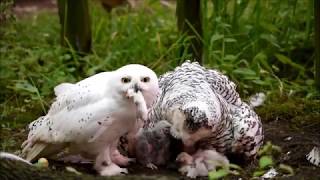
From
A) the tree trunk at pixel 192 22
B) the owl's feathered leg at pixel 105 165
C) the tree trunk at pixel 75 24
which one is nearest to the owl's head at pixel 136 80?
the owl's feathered leg at pixel 105 165

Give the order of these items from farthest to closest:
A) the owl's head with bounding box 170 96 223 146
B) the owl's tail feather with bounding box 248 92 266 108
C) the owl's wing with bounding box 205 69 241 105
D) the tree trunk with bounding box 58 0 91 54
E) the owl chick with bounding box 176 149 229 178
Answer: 1. the tree trunk with bounding box 58 0 91 54
2. the owl's tail feather with bounding box 248 92 266 108
3. the owl's wing with bounding box 205 69 241 105
4. the owl chick with bounding box 176 149 229 178
5. the owl's head with bounding box 170 96 223 146

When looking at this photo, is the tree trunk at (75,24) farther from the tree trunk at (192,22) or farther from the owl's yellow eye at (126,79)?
the owl's yellow eye at (126,79)

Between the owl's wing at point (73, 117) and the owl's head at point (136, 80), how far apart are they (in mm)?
57

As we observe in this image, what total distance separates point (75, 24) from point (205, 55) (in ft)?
2.34

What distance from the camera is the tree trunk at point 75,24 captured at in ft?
12.1

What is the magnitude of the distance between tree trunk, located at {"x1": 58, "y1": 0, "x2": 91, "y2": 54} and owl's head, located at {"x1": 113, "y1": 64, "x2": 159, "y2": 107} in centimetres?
168

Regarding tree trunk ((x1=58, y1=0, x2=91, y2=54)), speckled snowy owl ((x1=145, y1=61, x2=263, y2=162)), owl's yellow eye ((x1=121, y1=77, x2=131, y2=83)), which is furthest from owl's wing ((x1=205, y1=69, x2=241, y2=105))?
tree trunk ((x1=58, y1=0, x2=91, y2=54))

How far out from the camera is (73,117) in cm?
209

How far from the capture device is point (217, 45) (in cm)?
364

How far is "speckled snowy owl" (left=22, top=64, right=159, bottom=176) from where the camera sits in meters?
2.03

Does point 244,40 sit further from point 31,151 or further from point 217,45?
point 31,151

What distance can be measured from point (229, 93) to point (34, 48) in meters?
2.01

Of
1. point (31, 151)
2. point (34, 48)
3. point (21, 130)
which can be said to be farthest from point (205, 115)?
point (34, 48)

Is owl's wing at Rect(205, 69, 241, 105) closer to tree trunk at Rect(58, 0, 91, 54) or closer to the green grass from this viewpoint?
the green grass
